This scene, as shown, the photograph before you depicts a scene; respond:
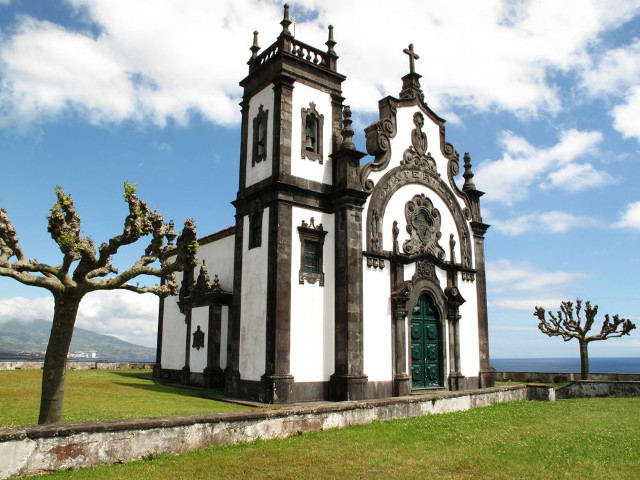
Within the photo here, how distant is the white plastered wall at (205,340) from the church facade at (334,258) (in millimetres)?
84

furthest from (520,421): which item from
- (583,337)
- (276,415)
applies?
(583,337)

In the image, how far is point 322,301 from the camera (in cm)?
1733

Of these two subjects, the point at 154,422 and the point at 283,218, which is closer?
the point at 154,422

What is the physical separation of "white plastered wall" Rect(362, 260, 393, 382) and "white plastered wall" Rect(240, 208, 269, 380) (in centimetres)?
335

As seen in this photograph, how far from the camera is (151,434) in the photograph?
29.0 feet

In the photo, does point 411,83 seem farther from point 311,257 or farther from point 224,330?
point 224,330

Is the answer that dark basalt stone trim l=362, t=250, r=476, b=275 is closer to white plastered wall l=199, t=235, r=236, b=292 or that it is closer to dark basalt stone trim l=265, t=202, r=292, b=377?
dark basalt stone trim l=265, t=202, r=292, b=377

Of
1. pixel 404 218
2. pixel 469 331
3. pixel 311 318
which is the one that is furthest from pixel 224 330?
pixel 469 331

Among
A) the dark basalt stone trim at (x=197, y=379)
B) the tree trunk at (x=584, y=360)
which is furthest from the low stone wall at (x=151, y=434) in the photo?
the tree trunk at (x=584, y=360)

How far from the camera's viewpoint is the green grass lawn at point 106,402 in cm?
1238

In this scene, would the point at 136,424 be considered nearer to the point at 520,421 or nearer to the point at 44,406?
the point at 44,406

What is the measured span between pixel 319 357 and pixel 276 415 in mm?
6343

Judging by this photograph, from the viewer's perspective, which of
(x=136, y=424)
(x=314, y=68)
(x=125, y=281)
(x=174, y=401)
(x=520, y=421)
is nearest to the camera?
(x=136, y=424)

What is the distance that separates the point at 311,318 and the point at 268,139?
6320 mm
